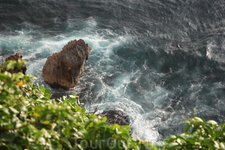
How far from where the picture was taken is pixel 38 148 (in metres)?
2.72

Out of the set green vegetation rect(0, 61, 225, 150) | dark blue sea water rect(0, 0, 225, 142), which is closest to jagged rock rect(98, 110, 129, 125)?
dark blue sea water rect(0, 0, 225, 142)

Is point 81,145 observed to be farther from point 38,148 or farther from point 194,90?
point 194,90

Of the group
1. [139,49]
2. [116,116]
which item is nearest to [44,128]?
[116,116]

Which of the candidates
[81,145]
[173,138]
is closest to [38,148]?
[81,145]

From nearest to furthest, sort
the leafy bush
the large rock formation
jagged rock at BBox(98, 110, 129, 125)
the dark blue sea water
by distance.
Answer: the leafy bush
jagged rock at BBox(98, 110, 129, 125)
the large rock formation
the dark blue sea water

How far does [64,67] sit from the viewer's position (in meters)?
9.77

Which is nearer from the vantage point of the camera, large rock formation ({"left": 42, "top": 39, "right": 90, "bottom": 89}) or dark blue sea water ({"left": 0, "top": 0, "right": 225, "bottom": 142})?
large rock formation ({"left": 42, "top": 39, "right": 90, "bottom": 89})

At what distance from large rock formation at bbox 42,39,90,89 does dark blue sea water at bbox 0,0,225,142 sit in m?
0.43

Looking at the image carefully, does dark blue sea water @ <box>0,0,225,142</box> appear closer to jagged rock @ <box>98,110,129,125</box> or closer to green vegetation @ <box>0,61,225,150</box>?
jagged rock @ <box>98,110,129,125</box>

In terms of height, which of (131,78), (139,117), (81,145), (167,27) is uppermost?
(167,27)

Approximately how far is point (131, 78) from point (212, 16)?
644 centimetres

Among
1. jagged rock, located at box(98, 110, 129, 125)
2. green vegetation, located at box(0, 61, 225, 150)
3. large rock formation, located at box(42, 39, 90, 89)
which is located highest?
green vegetation, located at box(0, 61, 225, 150)

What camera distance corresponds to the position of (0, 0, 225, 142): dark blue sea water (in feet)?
32.5

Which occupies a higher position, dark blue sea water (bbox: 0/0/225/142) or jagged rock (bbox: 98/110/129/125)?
dark blue sea water (bbox: 0/0/225/142)
